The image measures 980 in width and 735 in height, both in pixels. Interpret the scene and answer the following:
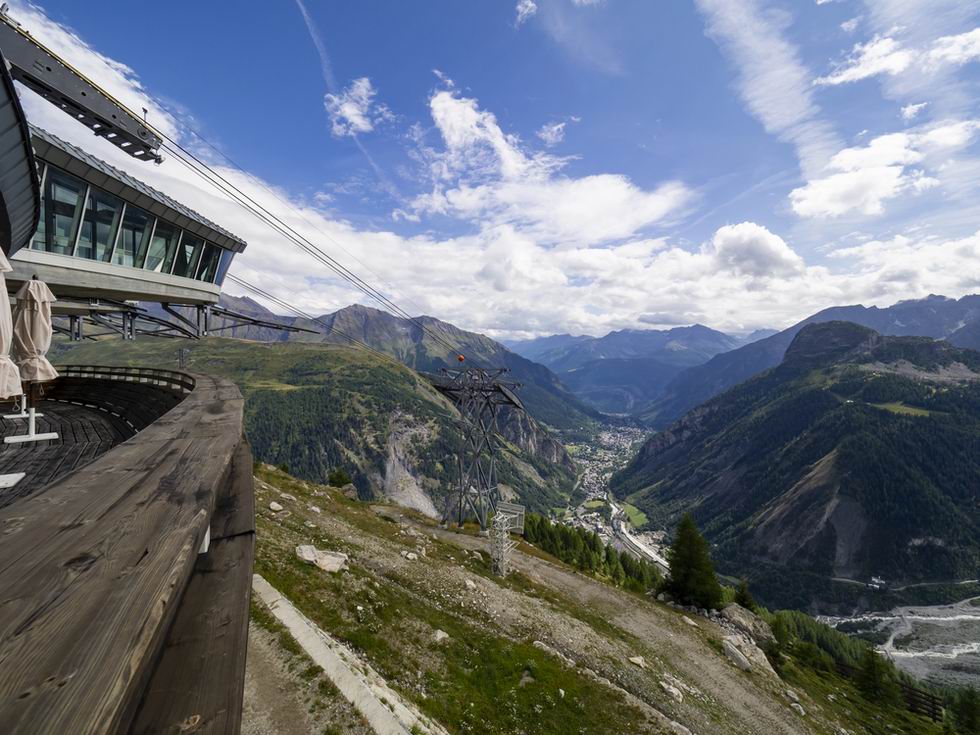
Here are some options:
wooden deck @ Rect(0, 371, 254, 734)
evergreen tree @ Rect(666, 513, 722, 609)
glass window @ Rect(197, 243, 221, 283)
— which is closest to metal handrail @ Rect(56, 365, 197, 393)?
glass window @ Rect(197, 243, 221, 283)

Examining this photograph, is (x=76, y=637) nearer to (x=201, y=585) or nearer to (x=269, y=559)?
(x=201, y=585)

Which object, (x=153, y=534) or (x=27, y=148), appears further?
(x=27, y=148)

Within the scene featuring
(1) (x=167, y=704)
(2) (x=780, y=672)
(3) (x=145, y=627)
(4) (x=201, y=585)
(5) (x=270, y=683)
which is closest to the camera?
(3) (x=145, y=627)

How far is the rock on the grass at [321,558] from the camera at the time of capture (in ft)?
54.1

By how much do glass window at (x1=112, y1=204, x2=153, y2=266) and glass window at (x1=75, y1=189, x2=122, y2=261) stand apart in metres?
0.38

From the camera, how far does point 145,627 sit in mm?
1667

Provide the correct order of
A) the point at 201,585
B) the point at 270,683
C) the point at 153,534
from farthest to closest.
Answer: the point at 270,683 → the point at 201,585 → the point at 153,534

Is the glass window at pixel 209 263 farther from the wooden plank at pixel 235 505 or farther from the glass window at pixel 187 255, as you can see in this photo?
the wooden plank at pixel 235 505

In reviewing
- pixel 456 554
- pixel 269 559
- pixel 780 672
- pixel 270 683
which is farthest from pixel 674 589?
pixel 270 683

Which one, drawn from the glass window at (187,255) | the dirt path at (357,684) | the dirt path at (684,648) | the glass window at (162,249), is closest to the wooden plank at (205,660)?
the dirt path at (357,684)

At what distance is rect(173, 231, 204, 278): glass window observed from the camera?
792 inches

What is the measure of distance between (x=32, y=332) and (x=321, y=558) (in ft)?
38.4

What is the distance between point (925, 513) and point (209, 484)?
11025 inches

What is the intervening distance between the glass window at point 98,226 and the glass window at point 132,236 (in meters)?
0.38
